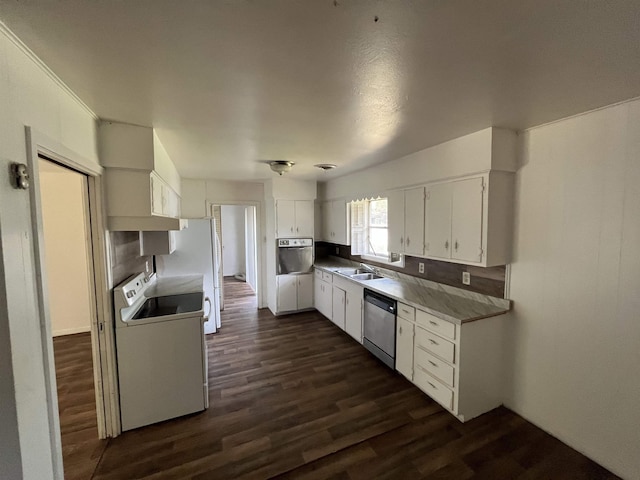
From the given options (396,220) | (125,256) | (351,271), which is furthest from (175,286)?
(396,220)

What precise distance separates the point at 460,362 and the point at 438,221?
1.29 metres

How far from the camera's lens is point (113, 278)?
219 centimetres

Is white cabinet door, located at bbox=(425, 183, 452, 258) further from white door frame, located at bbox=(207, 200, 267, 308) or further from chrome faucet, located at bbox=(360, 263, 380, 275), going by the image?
white door frame, located at bbox=(207, 200, 267, 308)

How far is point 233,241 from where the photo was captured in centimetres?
793

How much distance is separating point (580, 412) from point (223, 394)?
293cm

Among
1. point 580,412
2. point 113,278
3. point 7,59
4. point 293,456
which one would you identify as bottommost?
point 293,456

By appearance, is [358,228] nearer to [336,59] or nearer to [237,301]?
[237,301]

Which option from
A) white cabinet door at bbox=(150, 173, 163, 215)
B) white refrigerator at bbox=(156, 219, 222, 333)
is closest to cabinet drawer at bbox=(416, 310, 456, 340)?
white cabinet door at bbox=(150, 173, 163, 215)

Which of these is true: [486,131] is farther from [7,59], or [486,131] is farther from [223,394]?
[223,394]

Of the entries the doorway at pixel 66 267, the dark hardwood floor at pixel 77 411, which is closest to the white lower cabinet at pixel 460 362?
the dark hardwood floor at pixel 77 411

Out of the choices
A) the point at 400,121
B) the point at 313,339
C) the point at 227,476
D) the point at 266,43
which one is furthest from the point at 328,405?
the point at 266,43

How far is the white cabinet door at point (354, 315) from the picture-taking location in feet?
11.6

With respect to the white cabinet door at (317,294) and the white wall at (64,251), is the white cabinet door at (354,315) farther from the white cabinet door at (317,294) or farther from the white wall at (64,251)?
the white wall at (64,251)

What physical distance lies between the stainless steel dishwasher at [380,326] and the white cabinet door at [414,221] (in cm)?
64
